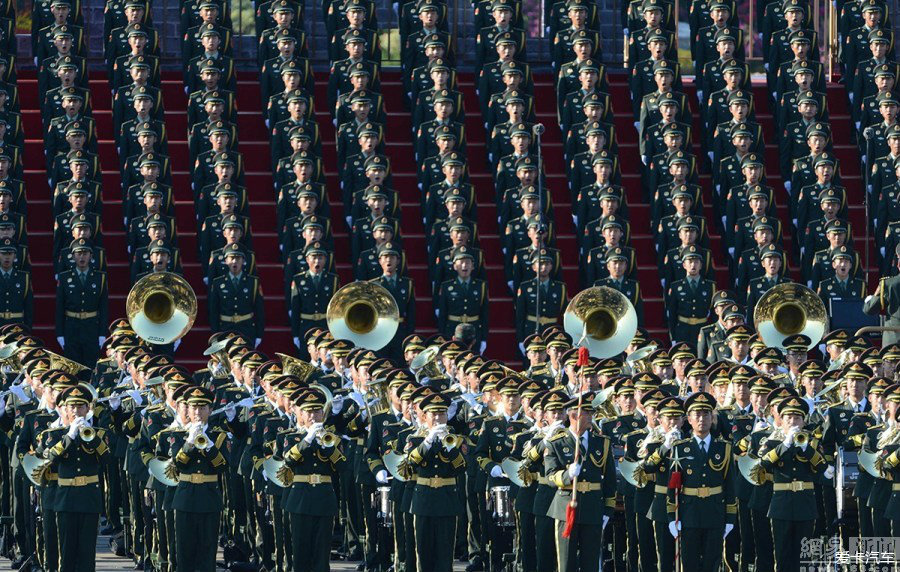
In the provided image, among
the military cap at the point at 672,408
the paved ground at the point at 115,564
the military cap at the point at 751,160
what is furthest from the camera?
the military cap at the point at 751,160

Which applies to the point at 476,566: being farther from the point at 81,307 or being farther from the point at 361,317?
the point at 81,307

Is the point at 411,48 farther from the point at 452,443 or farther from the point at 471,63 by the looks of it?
the point at 452,443

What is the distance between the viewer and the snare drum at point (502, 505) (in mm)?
22953

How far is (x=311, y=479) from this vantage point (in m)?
22.1

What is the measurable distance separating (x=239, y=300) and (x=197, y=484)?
5.94 meters

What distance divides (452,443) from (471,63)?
11.9m

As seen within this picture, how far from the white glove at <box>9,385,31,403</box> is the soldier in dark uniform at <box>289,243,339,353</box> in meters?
4.63

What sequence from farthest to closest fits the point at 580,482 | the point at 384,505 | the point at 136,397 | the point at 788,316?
the point at 788,316 < the point at 136,397 < the point at 384,505 < the point at 580,482

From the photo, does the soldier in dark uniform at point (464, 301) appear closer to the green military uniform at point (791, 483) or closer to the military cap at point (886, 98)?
the military cap at point (886, 98)

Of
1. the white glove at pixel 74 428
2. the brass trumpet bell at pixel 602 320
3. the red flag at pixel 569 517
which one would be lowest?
the red flag at pixel 569 517

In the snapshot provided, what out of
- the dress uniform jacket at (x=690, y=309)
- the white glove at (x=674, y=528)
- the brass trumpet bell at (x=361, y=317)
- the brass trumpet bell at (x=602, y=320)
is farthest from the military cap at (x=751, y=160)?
the white glove at (x=674, y=528)

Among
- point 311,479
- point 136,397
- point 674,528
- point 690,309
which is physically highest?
point 690,309

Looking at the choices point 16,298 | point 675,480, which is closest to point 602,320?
point 675,480

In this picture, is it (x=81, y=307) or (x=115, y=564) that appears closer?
(x=115, y=564)
